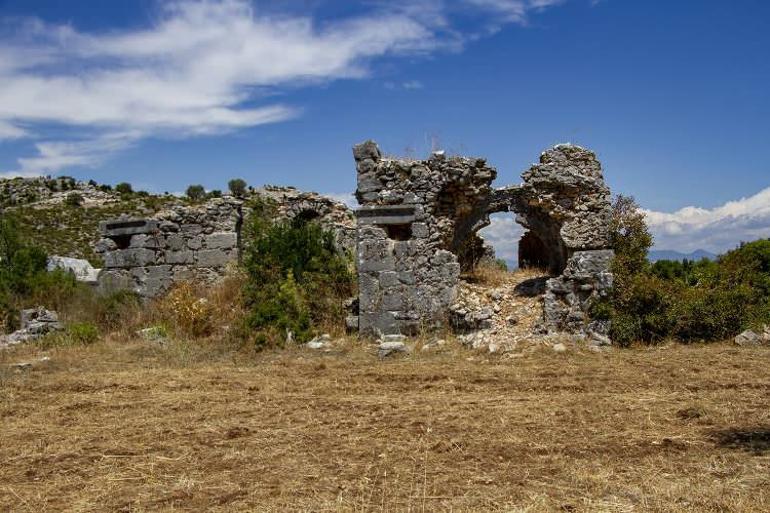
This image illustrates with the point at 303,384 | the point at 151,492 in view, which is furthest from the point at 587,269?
the point at 151,492

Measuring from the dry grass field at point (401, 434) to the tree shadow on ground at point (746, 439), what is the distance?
0.03m

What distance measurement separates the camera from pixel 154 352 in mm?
10336

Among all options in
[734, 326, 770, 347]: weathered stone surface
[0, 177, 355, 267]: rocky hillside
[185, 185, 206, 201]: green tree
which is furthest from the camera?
[185, 185, 206, 201]: green tree

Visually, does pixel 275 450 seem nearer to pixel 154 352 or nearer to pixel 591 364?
pixel 591 364

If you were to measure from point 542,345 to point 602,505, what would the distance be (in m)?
5.33

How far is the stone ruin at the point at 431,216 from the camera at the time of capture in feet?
35.2

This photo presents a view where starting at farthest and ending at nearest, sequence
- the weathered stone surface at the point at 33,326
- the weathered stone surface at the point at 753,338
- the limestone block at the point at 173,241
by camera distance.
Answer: the limestone block at the point at 173,241 → the weathered stone surface at the point at 33,326 → the weathered stone surface at the point at 753,338

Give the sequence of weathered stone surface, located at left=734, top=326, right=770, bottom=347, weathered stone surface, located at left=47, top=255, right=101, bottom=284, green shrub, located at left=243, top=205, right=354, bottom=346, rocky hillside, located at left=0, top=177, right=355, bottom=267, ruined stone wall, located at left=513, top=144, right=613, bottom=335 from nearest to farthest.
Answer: weathered stone surface, located at left=734, top=326, right=770, bottom=347 → ruined stone wall, located at left=513, top=144, right=613, bottom=335 → green shrub, located at left=243, top=205, right=354, bottom=346 → weathered stone surface, located at left=47, top=255, right=101, bottom=284 → rocky hillside, located at left=0, top=177, right=355, bottom=267

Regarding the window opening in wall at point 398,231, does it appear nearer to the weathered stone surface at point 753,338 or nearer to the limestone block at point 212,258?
the limestone block at point 212,258

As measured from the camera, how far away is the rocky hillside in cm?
2662

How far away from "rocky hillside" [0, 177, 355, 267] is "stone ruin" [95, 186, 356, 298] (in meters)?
3.62

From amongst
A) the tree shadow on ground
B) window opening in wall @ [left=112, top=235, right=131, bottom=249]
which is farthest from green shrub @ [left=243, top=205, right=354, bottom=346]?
the tree shadow on ground

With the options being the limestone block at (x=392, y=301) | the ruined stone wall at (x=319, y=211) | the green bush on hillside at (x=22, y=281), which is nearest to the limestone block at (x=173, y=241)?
the green bush on hillside at (x=22, y=281)

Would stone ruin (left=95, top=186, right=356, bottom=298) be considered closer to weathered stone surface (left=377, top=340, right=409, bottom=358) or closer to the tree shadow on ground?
weathered stone surface (left=377, top=340, right=409, bottom=358)
